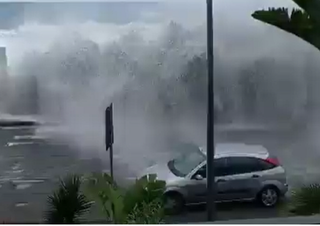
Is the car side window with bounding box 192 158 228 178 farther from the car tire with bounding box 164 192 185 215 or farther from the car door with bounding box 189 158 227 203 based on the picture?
the car tire with bounding box 164 192 185 215

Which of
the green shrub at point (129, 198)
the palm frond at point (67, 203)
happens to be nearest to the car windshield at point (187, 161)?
the green shrub at point (129, 198)

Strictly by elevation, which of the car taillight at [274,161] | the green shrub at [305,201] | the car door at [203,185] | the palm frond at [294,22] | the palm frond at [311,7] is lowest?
the green shrub at [305,201]

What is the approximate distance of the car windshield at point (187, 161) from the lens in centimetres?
270

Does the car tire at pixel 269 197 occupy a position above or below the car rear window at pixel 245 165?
below

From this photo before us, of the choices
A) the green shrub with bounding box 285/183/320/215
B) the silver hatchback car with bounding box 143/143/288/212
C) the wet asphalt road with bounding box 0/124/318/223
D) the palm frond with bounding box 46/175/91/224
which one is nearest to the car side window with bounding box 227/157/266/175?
the silver hatchback car with bounding box 143/143/288/212

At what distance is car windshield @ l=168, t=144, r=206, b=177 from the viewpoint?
106 inches

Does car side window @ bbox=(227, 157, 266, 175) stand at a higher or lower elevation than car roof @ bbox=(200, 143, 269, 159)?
lower

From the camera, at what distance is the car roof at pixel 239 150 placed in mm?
2701

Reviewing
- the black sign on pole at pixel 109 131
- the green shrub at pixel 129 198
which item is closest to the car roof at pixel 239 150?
the green shrub at pixel 129 198

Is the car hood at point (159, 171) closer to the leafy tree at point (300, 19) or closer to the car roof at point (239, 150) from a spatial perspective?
the car roof at point (239, 150)

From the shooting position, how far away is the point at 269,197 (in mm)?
2727

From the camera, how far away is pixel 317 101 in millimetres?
2742

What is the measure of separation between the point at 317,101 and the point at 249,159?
0.45 metres

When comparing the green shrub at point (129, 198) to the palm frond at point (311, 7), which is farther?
the palm frond at point (311, 7)
